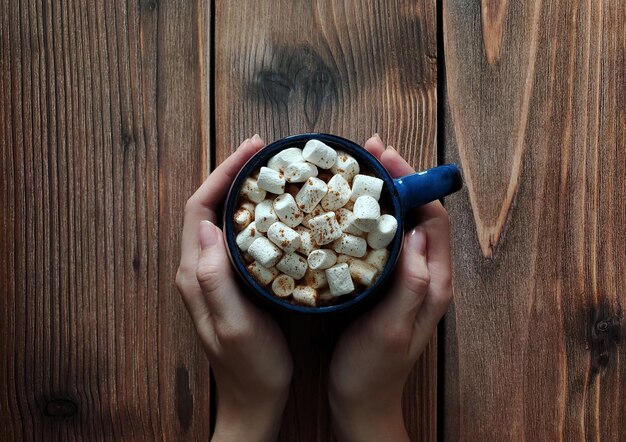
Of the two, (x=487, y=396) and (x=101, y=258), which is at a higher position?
(x=101, y=258)

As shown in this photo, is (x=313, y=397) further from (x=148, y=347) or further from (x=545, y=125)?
(x=545, y=125)

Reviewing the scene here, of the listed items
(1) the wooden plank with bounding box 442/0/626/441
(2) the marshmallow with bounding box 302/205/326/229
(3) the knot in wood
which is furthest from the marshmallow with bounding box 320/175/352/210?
(3) the knot in wood

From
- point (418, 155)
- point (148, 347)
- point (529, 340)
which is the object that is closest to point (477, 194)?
point (418, 155)

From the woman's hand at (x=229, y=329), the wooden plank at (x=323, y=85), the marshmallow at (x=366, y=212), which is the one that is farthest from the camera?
the wooden plank at (x=323, y=85)

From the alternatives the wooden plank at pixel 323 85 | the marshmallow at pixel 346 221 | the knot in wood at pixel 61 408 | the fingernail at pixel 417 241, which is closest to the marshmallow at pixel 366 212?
the marshmallow at pixel 346 221

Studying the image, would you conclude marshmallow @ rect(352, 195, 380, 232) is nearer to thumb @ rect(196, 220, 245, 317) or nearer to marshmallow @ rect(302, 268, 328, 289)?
marshmallow @ rect(302, 268, 328, 289)

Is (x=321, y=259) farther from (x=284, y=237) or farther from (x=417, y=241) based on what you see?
(x=417, y=241)

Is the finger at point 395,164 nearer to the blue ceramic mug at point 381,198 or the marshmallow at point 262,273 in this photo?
the blue ceramic mug at point 381,198
